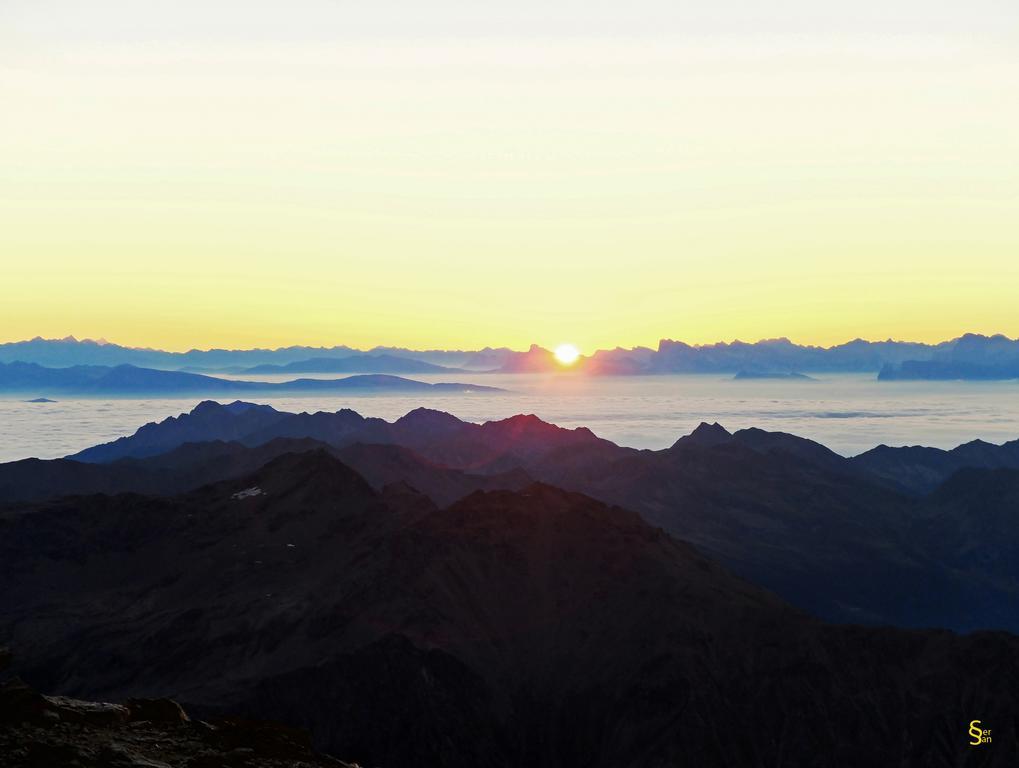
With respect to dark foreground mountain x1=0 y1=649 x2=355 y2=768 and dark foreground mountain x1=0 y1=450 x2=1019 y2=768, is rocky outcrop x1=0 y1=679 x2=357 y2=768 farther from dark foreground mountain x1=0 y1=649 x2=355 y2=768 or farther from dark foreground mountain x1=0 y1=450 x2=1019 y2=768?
A: dark foreground mountain x1=0 y1=450 x2=1019 y2=768

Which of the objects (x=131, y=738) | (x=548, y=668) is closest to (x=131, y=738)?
(x=131, y=738)

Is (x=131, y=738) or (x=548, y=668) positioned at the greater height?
(x=131, y=738)

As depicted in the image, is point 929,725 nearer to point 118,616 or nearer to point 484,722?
point 484,722

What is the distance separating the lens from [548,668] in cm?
17525

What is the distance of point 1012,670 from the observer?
15888 cm

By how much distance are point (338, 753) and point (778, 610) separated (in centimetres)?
7988

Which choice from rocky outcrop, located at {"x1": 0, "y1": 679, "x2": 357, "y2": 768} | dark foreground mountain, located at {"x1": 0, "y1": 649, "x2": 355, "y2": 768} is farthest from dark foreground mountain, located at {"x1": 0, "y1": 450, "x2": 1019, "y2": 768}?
dark foreground mountain, located at {"x1": 0, "y1": 649, "x2": 355, "y2": 768}

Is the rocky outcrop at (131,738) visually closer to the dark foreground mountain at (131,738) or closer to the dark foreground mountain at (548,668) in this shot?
the dark foreground mountain at (131,738)

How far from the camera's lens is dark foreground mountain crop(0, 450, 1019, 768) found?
15588 centimetres

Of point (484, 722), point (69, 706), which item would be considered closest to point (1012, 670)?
point (484, 722)

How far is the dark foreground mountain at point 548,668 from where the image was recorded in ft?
511

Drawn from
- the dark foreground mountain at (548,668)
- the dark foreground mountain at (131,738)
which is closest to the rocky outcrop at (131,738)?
the dark foreground mountain at (131,738)

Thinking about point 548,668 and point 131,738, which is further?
point 548,668

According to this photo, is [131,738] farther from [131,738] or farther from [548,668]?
[548,668]
